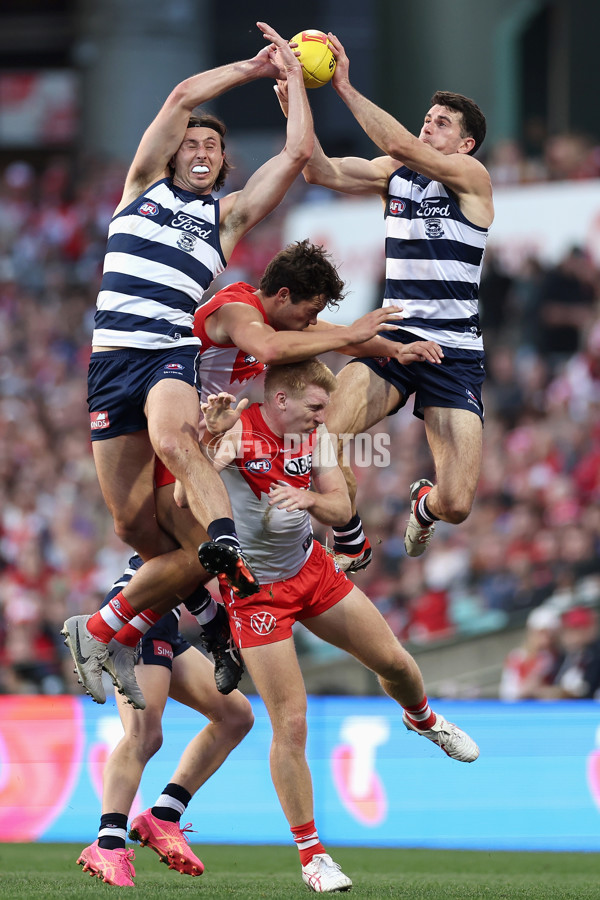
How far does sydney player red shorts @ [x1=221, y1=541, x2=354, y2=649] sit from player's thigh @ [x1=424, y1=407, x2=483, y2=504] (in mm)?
1018

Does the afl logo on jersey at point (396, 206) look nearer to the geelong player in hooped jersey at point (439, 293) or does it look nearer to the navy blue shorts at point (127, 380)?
the geelong player in hooped jersey at point (439, 293)

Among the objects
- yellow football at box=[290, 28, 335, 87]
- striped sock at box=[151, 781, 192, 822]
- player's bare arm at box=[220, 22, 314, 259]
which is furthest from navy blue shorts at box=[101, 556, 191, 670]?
yellow football at box=[290, 28, 335, 87]

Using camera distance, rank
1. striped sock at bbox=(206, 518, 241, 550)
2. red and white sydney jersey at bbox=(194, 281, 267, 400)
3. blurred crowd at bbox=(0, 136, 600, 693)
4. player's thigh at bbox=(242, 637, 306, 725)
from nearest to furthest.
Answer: striped sock at bbox=(206, 518, 241, 550) → player's thigh at bbox=(242, 637, 306, 725) → red and white sydney jersey at bbox=(194, 281, 267, 400) → blurred crowd at bbox=(0, 136, 600, 693)

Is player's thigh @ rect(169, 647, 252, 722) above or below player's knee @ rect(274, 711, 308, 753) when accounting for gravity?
below

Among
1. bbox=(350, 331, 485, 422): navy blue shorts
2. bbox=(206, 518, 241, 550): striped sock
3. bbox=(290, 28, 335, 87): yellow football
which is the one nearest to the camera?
bbox=(206, 518, 241, 550): striped sock

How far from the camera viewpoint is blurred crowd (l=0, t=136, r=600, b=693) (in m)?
11.3

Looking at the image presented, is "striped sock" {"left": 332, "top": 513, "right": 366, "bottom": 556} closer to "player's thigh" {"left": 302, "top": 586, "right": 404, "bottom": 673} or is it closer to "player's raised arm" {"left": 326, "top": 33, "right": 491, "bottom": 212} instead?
"player's thigh" {"left": 302, "top": 586, "right": 404, "bottom": 673}

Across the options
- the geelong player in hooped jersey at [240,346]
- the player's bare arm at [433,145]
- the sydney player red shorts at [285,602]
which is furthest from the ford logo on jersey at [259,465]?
the player's bare arm at [433,145]

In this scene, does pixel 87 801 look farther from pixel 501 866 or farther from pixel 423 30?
pixel 423 30

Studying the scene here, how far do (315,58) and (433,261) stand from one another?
47.1 inches

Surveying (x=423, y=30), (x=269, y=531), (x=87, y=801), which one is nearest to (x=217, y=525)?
(x=269, y=531)

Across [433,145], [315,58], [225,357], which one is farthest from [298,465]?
[315,58]

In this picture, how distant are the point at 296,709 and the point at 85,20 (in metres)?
18.7

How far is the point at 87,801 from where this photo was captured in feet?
30.1
